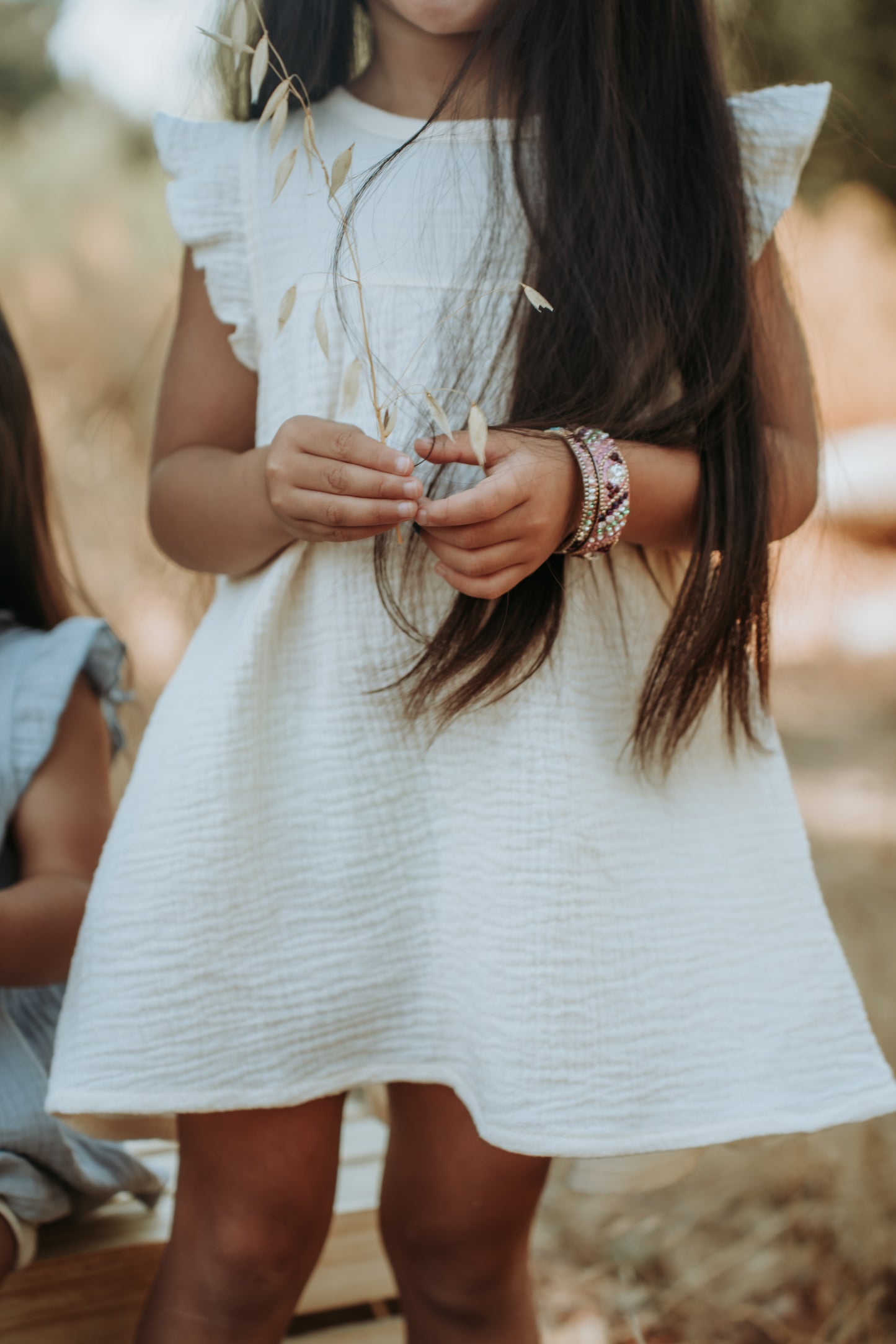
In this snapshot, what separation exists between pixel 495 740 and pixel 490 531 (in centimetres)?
16

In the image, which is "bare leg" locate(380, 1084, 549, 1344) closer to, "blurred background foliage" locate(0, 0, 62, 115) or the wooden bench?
the wooden bench

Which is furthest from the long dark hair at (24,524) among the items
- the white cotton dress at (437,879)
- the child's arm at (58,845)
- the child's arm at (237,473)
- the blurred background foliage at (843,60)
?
the blurred background foliage at (843,60)

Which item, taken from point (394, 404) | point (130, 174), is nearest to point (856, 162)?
point (130, 174)

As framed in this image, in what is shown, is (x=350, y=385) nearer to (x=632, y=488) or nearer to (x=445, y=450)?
(x=445, y=450)

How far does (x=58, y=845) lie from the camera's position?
2.96 ft

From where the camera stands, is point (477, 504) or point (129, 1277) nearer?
point (477, 504)

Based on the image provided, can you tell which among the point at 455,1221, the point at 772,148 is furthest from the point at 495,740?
the point at 772,148

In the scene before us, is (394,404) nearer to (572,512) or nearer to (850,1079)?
(572,512)

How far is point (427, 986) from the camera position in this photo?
2.46ft

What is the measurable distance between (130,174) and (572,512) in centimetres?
358

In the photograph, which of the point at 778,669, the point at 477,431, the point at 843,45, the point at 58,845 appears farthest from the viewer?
the point at 843,45

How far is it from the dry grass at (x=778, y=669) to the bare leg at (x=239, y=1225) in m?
0.54

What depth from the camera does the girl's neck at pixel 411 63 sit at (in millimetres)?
796

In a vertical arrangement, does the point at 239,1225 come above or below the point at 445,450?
below
